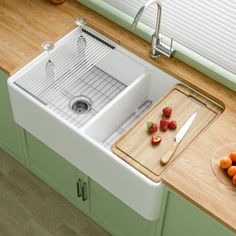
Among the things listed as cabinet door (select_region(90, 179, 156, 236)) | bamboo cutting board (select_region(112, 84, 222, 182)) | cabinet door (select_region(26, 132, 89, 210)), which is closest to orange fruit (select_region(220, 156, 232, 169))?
bamboo cutting board (select_region(112, 84, 222, 182))

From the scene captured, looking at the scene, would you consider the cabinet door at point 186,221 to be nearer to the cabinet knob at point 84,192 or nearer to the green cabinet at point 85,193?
the green cabinet at point 85,193

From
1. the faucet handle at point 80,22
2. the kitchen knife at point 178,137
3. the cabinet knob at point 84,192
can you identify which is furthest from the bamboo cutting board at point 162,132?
the faucet handle at point 80,22

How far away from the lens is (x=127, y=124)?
10.0ft

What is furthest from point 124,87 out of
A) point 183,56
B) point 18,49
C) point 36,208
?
→ point 36,208

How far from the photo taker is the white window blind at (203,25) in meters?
2.74

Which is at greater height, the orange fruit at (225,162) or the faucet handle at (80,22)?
the faucet handle at (80,22)

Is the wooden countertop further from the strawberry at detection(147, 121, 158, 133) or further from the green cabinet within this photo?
the green cabinet

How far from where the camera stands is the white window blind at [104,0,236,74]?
2.74 metres

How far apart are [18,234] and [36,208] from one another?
197 mm

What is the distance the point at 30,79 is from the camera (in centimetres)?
298

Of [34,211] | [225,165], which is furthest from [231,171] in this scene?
[34,211]

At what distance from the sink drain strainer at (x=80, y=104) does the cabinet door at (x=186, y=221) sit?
0.72 m

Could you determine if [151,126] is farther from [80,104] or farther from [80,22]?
[80,22]

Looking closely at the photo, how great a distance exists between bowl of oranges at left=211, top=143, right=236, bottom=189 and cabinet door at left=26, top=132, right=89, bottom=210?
731mm
